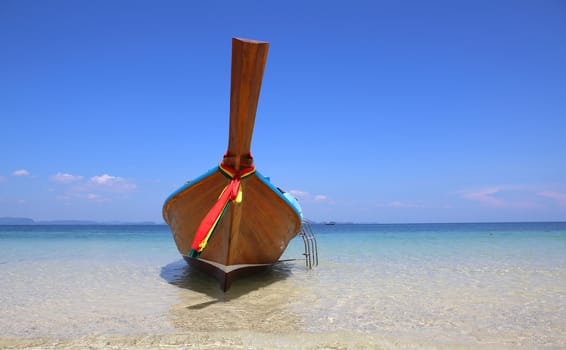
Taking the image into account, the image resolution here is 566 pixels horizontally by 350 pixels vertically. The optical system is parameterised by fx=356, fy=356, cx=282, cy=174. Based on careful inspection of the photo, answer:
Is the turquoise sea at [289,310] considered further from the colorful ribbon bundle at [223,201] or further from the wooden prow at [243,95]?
the wooden prow at [243,95]

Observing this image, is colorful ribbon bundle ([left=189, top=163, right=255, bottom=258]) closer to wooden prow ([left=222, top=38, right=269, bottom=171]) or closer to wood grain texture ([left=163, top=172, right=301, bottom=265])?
wooden prow ([left=222, top=38, right=269, bottom=171])

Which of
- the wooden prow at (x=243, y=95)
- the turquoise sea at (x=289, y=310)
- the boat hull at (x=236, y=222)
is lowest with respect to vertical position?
the turquoise sea at (x=289, y=310)

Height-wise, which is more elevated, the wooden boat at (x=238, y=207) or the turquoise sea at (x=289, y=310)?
the wooden boat at (x=238, y=207)

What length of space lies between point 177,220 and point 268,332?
15.0 feet

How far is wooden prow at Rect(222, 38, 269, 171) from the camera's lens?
4.55m

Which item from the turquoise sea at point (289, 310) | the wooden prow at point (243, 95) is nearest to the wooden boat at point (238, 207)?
the wooden prow at point (243, 95)

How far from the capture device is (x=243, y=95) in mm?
4918

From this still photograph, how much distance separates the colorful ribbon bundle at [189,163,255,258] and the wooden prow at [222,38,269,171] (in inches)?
3.8

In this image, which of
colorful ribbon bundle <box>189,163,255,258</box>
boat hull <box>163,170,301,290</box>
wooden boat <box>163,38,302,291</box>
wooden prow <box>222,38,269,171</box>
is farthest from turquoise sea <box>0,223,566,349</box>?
wooden prow <box>222,38,269,171</box>

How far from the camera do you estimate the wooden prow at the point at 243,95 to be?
4.55m

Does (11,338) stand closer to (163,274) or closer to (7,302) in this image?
(7,302)

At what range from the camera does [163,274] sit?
897 centimetres

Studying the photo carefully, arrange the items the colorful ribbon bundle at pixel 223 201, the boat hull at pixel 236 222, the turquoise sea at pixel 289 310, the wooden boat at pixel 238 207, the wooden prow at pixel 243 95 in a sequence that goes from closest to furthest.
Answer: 1. the turquoise sea at pixel 289 310
2. the wooden prow at pixel 243 95
3. the wooden boat at pixel 238 207
4. the colorful ribbon bundle at pixel 223 201
5. the boat hull at pixel 236 222

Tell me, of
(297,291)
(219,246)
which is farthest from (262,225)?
(297,291)
